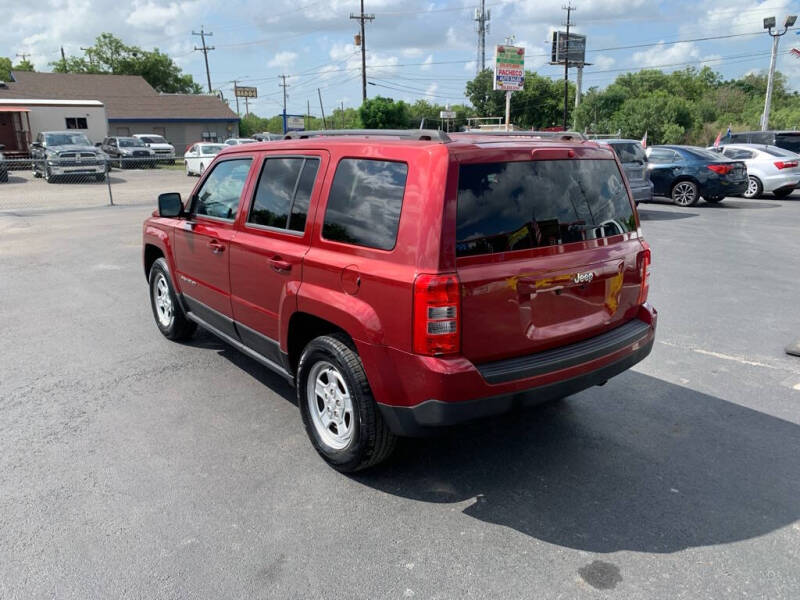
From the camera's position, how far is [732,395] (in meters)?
4.65

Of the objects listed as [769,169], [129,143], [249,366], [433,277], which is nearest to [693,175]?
[769,169]

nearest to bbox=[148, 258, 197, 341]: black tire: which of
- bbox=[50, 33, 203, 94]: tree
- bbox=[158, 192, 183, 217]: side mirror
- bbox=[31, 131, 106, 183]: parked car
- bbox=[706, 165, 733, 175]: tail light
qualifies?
bbox=[158, 192, 183, 217]: side mirror

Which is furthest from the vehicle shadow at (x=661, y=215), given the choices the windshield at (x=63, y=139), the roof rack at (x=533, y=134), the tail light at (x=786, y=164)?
the windshield at (x=63, y=139)

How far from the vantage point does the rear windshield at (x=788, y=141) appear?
21812 mm

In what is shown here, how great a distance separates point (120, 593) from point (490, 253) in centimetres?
222

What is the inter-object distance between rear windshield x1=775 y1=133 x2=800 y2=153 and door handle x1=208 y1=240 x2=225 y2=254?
75.4 feet

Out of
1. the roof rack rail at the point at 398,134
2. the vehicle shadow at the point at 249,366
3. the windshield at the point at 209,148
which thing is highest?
the roof rack rail at the point at 398,134

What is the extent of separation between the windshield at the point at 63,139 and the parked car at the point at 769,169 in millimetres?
24911

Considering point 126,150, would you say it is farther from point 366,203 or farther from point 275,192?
point 366,203

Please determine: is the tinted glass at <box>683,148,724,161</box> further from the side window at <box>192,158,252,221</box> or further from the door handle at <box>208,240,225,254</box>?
the door handle at <box>208,240,225,254</box>

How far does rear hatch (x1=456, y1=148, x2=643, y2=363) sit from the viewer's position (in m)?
3.02

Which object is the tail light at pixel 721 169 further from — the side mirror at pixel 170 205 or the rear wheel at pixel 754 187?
the side mirror at pixel 170 205

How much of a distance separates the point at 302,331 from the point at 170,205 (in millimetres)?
2059

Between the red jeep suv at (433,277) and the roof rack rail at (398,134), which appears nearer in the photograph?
the red jeep suv at (433,277)
